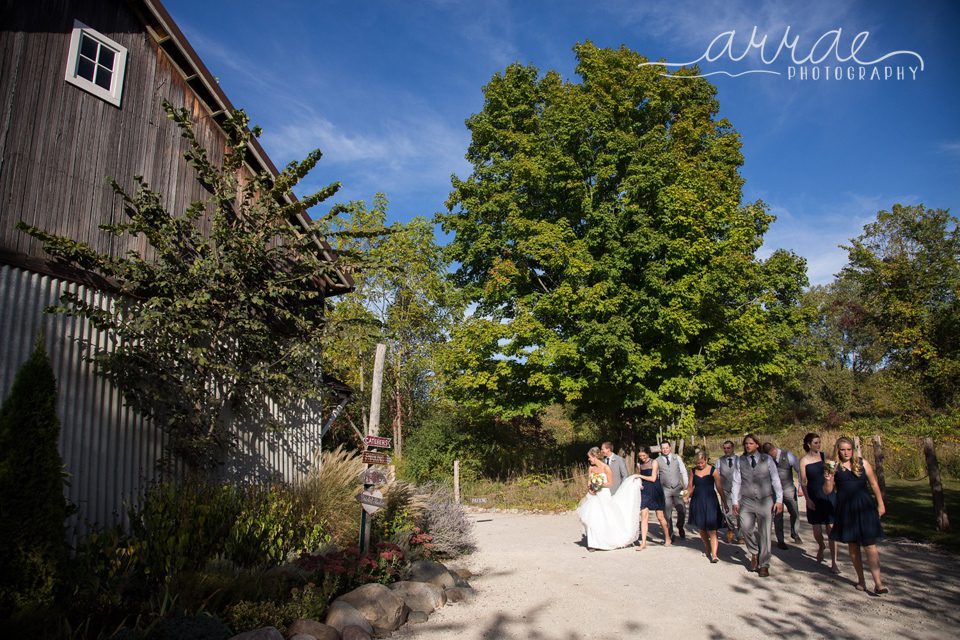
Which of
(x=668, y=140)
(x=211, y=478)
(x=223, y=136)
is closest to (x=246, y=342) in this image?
(x=211, y=478)

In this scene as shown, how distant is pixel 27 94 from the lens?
7734 millimetres

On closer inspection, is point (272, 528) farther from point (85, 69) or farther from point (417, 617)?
point (85, 69)

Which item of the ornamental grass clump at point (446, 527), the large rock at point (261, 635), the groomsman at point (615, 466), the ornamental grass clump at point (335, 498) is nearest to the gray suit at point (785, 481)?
the groomsman at point (615, 466)

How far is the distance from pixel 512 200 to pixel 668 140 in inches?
225

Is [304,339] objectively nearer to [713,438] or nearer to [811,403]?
[713,438]

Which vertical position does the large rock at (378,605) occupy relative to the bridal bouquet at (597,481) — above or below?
below

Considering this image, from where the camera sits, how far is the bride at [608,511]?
447 inches

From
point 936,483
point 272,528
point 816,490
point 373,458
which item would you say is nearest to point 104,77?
point 373,458

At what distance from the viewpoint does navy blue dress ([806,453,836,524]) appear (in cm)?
908

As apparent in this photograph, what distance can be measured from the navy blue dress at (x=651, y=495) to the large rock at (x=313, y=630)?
291 inches

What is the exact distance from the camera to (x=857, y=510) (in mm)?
7559

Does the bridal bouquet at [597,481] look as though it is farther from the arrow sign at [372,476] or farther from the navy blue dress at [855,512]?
the arrow sign at [372,476]

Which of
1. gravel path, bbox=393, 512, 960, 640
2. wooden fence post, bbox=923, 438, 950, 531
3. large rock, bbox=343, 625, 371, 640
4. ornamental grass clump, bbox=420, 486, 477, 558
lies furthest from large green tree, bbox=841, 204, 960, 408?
large rock, bbox=343, 625, 371, 640

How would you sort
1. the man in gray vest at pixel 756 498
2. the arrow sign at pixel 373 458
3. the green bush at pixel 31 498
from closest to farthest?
the green bush at pixel 31 498 → the arrow sign at pixel 373 458 → the man in gray vest at pixel 756 498
